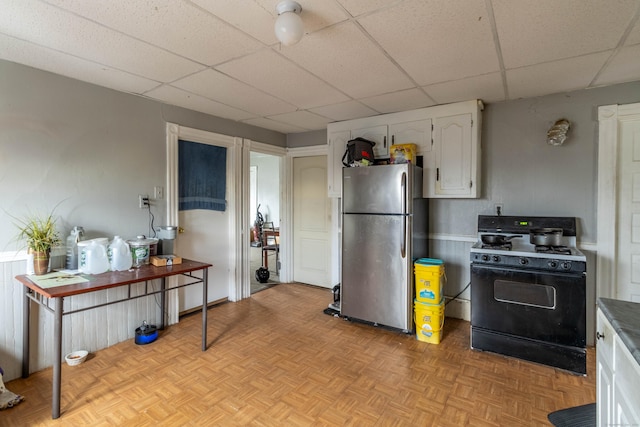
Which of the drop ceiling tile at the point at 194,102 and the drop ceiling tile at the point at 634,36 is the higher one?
the drop ceiling tile at the point at 194,102

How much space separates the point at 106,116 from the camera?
279 cm

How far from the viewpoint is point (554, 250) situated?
2559 mm

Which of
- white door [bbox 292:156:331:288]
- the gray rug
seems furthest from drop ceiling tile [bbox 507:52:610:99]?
white door [bbox 292:156:331:288]

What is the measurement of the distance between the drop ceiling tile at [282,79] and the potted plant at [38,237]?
1838mm

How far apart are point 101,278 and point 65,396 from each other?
2.63 feet

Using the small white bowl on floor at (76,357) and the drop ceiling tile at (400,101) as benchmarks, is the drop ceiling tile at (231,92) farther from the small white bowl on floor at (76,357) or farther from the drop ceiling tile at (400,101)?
the small white bowl on floor at (76,357)

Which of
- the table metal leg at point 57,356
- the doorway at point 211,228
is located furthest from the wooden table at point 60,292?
the doorway at point 211,228

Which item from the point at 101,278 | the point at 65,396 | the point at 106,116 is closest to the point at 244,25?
the point at 106,116

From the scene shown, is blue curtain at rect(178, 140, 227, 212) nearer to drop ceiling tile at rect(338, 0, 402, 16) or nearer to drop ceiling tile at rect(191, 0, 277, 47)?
drop ceiling tile at rect(191, 0, 277, 47)

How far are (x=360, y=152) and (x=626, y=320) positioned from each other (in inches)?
106

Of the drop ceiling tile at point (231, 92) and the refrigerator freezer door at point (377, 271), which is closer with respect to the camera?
the drop ceiling tile at point (231, 92)

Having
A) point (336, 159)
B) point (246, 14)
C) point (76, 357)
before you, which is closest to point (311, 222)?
point (336, 159)

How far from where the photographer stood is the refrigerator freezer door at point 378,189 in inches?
118

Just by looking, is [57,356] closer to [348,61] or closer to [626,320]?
[348,61]
